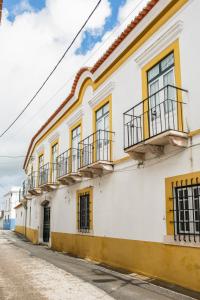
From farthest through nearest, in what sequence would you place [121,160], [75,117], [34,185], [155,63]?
[34,185]
[75,117]
[121,160]
[155,63]

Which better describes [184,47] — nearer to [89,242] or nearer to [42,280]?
[42,280]

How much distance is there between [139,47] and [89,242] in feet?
22.0

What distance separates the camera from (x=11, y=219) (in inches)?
1794

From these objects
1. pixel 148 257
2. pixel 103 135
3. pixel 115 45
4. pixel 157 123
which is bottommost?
pixel 148 257

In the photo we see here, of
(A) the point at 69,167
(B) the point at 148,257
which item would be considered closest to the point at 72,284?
(B) the point at 148,257

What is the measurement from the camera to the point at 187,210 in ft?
25.3

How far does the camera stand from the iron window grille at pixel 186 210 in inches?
291

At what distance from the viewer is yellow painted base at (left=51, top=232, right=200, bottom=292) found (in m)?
7.15

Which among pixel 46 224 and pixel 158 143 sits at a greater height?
pixel 158 143

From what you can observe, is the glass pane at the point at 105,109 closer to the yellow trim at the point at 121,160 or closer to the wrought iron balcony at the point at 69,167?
the yellow trim at the point at 121,160

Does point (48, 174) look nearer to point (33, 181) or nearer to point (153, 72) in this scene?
point (33, 181)

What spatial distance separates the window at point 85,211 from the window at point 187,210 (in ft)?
16.3

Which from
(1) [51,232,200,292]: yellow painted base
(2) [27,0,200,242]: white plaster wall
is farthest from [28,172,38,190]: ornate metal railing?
(1) [51,232,200,292]: yellow painted base

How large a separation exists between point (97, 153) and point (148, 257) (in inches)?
176
